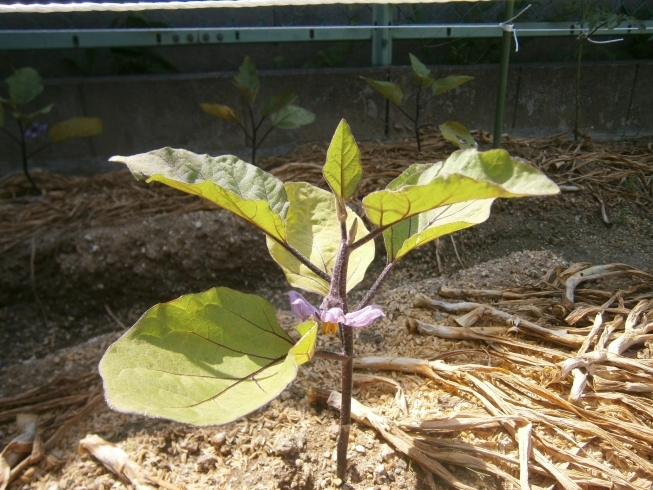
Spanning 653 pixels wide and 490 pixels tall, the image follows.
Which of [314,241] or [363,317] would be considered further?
[314,241]

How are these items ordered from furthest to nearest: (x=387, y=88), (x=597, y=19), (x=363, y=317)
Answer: (x=387, y=88) < (x=597, y=19) < (x=363, y=317)

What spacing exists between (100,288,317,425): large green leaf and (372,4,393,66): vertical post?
8.58 feet

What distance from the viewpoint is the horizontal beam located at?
9.48 ft

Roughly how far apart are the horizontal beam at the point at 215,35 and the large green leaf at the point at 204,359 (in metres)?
2.24

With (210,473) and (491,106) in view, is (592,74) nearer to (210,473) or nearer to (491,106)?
(491,106)

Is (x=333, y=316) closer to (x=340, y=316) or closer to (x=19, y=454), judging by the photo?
(x=340, y=316)

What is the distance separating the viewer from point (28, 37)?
291 centimetres

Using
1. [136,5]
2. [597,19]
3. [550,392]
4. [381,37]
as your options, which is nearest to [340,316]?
[550,392]

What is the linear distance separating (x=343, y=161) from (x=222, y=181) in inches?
8.6

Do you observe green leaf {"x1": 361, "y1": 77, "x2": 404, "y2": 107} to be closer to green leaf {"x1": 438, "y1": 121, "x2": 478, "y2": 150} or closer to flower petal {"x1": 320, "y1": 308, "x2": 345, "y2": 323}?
green leaf {"x1": 438, "y1": 121, "x2": 478, "y2": 150}

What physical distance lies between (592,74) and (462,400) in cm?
277

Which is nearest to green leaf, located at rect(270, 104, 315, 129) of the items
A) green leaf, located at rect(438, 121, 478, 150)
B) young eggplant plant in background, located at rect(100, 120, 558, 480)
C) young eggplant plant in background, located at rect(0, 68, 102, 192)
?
green leaf, located at rect(438, 121, 478, 150)

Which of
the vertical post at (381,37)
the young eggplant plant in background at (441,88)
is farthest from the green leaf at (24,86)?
the vertical post at (381,37)

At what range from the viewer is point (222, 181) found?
918 millimetres
